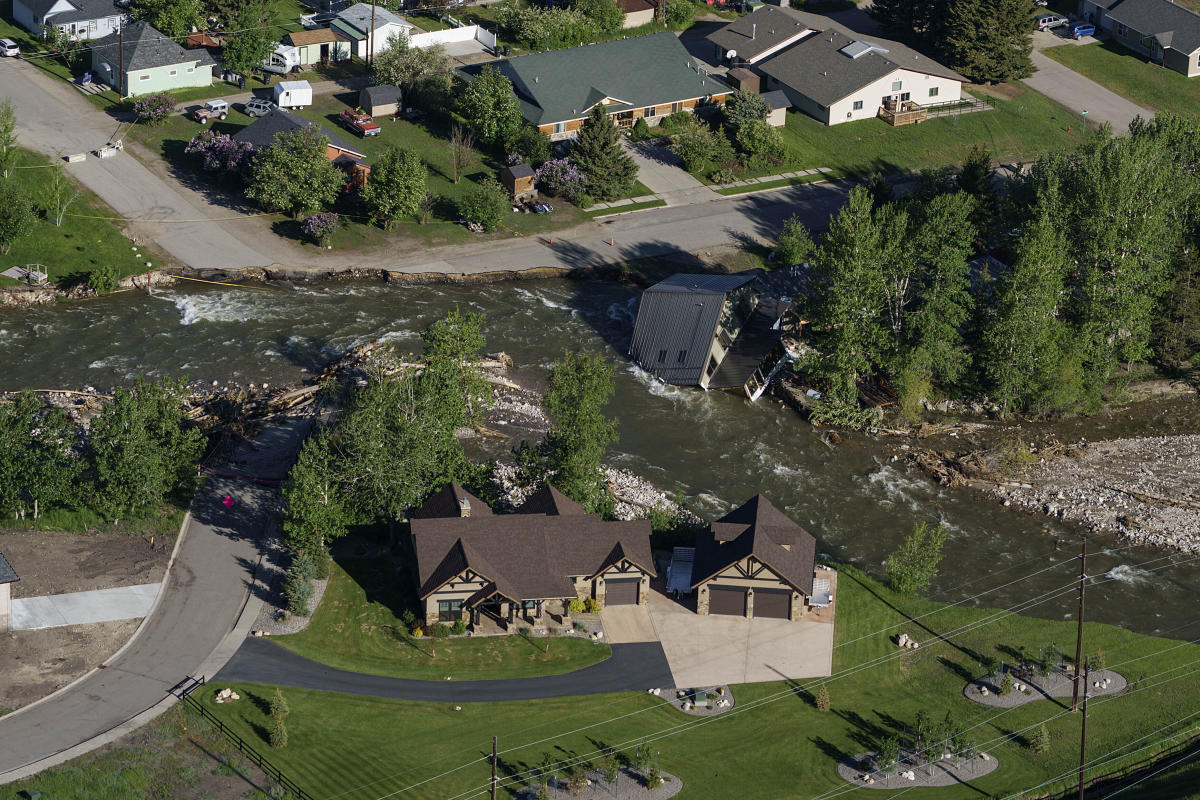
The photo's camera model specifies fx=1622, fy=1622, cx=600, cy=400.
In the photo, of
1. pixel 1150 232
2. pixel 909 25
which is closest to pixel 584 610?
pixel 1150 232

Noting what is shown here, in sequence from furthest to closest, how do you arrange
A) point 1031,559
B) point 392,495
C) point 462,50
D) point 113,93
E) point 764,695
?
point 462,50, point 113,93, point 1031,559, point 392,495, point 764,695

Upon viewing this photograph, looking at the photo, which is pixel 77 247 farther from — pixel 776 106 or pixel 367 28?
pixel 776 106

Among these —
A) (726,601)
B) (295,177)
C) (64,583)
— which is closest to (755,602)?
(726,601)

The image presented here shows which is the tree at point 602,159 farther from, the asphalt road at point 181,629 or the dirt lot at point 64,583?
the dirt lot at point 64,583

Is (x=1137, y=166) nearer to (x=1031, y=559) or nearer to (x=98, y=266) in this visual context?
(x=1031, y=559)

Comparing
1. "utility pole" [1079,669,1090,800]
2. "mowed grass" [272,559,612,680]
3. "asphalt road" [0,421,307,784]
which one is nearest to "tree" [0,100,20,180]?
"asphalt road" [0,421,307,784]

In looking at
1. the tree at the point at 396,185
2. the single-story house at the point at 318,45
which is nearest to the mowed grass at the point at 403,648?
the tree at the point at 396,185
